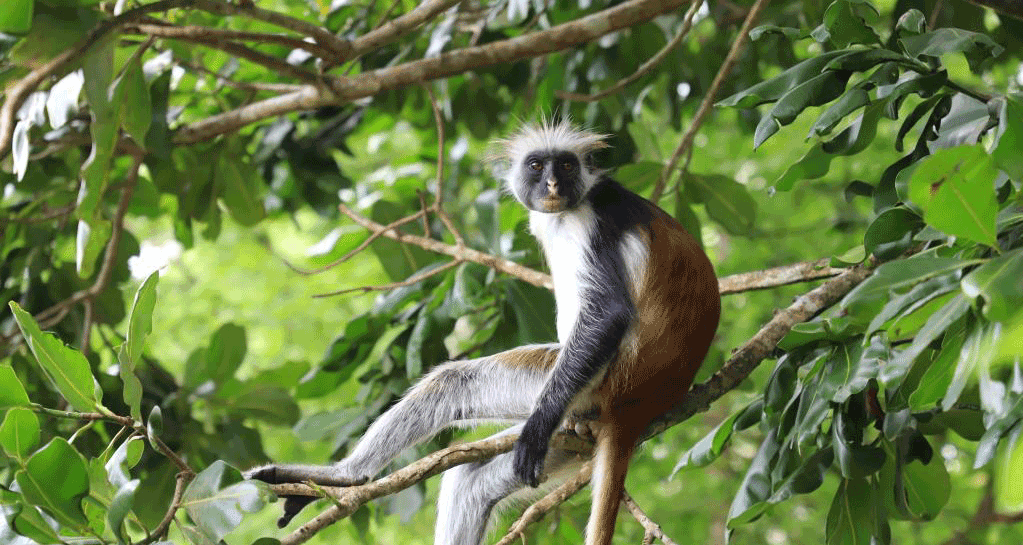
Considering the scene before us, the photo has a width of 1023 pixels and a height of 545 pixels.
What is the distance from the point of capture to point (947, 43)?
257cm

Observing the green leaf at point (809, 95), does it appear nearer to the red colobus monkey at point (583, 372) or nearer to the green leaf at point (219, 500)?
the red colobus monkey at point (583, 372)

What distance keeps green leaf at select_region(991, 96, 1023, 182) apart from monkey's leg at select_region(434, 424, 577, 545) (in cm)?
222

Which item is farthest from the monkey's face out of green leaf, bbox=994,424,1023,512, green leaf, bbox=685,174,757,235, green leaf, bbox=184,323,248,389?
green leaf, bbox=994,424,1023,512

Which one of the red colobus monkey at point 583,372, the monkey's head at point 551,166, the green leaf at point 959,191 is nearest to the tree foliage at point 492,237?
the green leaf at point 959,191

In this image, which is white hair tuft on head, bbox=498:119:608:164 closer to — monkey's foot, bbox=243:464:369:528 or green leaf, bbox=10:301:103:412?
monkey's foot, bbox=243:464:369:528

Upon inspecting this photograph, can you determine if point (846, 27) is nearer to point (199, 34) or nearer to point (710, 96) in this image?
point (710, 96)

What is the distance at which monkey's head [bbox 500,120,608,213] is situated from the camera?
426 cm

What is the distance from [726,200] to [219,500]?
139 inches

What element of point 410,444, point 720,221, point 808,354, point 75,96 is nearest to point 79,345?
point 75,96

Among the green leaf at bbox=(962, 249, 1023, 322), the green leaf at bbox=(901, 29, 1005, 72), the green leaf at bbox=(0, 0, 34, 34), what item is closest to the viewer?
the green leaf at bbox=(962, 249, 1023, 322)

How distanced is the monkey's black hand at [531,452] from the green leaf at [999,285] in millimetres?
1999

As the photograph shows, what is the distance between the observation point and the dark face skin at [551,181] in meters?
4.23

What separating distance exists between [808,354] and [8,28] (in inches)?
100

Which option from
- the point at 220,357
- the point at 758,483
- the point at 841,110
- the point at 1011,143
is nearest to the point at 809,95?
the point at 841,110
